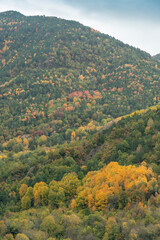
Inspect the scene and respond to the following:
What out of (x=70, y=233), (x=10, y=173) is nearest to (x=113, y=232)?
(x=70, y=233)

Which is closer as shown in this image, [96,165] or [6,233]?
[6,233]

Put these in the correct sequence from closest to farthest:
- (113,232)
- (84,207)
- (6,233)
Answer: (113,232) < (6,233) < (84,207)

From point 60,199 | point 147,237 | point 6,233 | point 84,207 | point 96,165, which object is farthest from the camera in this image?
point 96,165

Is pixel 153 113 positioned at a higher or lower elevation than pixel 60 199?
higher

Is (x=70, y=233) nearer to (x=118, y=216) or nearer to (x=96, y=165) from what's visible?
(x=118, y=216)

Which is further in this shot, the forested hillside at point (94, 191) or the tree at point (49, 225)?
the tree at point (49, 225)

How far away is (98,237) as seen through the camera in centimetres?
4719

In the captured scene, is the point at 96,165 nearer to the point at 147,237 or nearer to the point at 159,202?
the point at 159,202

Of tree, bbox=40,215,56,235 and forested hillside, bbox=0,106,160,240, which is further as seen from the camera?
tree, bbox=40,215,56,235

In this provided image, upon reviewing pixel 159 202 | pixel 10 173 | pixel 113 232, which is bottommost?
pixel 10 173

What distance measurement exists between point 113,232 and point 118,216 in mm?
5872

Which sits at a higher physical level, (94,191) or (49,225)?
(94,191)

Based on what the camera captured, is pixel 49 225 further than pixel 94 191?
No

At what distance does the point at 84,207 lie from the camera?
64.1 metres
